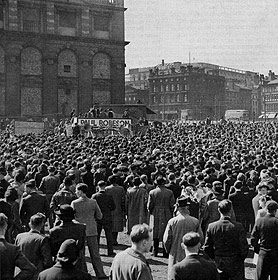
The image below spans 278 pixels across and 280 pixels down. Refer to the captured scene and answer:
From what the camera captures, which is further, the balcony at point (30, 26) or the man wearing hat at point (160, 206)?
the balcony at point (30, 26)

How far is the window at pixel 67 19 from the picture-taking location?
56.4 meters

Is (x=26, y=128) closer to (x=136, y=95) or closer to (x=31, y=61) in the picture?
(x=31, y=61)

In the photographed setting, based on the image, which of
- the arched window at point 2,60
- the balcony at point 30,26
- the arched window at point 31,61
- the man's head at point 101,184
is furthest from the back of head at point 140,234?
the balcony at point 30,26

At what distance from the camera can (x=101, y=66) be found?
2327 inches

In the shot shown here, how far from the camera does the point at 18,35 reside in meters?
53.1

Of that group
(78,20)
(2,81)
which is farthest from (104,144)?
(78,20)

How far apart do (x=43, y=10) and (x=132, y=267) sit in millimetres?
52929

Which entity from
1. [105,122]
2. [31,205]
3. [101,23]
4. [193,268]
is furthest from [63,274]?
[101,23]

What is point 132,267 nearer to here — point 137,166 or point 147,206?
point 147,206

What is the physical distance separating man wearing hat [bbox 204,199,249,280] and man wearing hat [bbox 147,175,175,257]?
10.5 ft

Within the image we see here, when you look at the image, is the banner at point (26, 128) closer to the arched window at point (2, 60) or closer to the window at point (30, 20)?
the arched window at point (2, 60)

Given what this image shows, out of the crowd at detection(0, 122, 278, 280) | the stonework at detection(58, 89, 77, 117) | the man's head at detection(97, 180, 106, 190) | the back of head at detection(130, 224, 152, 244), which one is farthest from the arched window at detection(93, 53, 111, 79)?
the back of head at detection(130, 224, 152, 244)

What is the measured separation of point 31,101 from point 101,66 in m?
9.44

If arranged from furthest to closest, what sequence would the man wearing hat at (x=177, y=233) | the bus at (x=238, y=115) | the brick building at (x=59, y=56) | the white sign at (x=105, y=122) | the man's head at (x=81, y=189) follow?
the bus at (x=238, y=115)
the brick building at (x=59, y=56)
the white sign at (x=105, y=122)
the man's head at (x=81, y=189)
the man wearing hat at (x=177, y=233)
